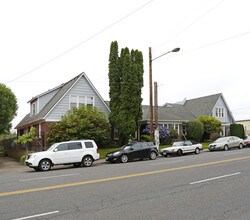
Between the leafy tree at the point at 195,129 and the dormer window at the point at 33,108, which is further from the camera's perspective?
the leafy tree at the point at 195,129

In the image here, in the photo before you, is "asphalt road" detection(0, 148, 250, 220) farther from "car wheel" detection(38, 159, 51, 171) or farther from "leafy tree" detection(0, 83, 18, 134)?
"leafy tree" detection(0, 83, 18, 134)

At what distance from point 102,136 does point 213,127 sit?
18792 millimetres

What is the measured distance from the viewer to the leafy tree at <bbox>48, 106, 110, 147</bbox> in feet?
82.9

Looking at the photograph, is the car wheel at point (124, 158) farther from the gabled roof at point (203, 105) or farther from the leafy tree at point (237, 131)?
the leafy tree at point (237, 131)

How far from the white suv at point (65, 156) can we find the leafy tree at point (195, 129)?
67.4 ft

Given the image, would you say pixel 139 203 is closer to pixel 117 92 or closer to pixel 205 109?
pixel 117 92

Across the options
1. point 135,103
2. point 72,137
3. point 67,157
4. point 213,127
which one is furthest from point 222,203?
point 213,127

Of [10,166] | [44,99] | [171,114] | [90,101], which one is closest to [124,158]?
[10,166]

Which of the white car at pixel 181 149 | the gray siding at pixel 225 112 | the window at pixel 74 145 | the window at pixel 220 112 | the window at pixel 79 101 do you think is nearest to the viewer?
the window at pixel 74 145

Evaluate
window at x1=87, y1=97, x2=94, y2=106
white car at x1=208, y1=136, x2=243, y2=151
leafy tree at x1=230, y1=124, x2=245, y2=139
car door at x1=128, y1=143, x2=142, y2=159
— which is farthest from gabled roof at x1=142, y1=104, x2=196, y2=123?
car door at x1=128, y1=143, x2=142, y2=159

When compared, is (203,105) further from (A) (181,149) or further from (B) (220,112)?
(A) (181,149)

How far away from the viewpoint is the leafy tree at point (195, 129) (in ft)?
122

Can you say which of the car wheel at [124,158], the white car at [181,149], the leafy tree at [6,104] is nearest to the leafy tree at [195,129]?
the white car at [181,149]

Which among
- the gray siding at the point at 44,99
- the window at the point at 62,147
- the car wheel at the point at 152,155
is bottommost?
the car wheel at the point at 152,155
